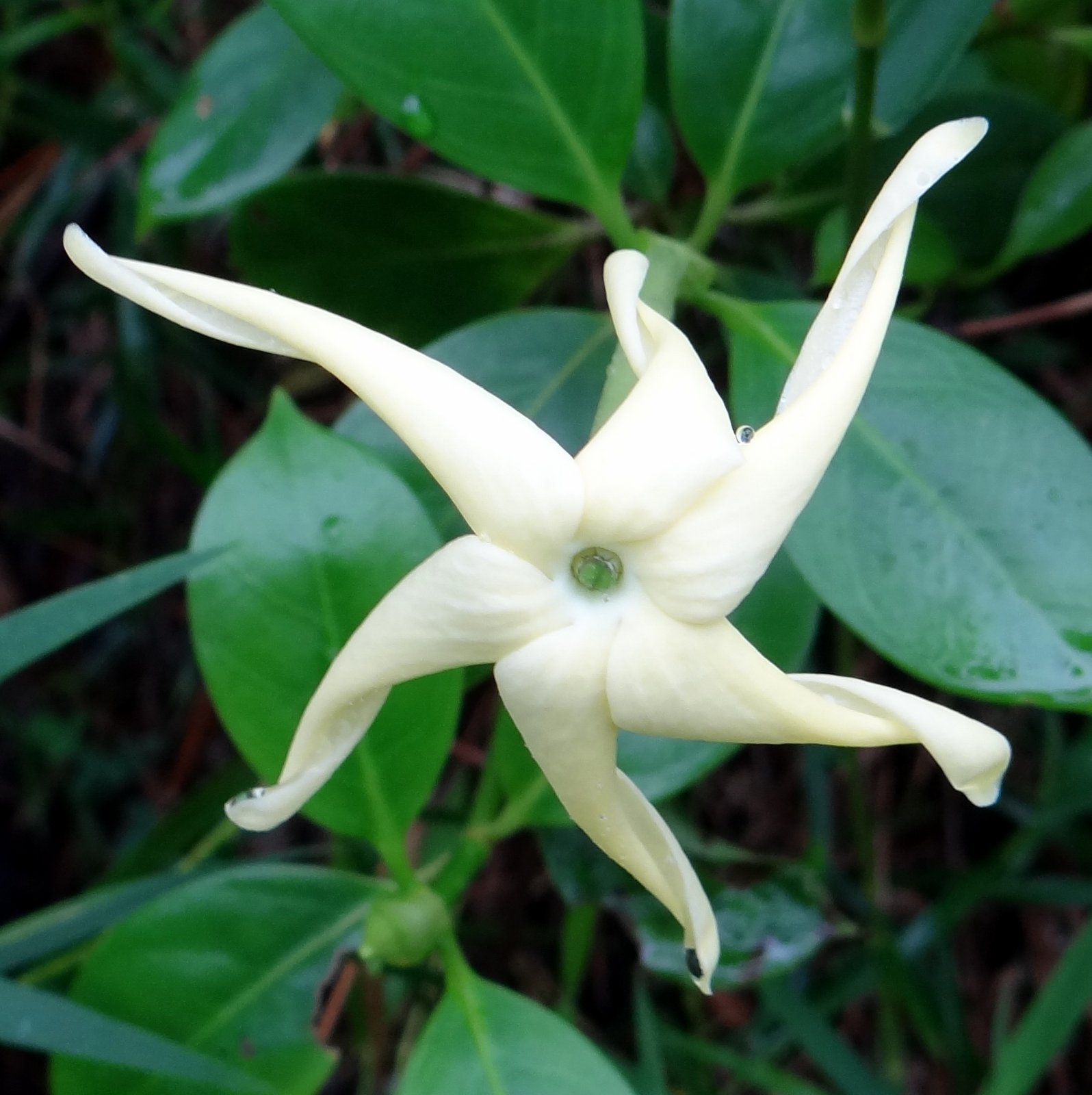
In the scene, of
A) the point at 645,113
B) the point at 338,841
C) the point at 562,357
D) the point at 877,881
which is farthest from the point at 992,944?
the point at 645,113

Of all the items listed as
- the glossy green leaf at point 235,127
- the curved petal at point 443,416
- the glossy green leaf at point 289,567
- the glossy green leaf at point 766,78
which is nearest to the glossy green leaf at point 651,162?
the glossy green leaf at point 766,78

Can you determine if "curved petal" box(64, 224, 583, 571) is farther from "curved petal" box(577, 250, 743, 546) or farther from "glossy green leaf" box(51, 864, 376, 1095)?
"glossy green leaf" box(51, 864, 376, 1095)

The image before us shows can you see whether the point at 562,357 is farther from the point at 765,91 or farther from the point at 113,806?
the point at 113,806

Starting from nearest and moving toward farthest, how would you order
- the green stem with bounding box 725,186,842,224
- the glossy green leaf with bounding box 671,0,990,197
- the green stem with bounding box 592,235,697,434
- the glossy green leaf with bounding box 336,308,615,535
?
the green stem with bounding box 592,235,697,434
the glossy green leaf with bounding box 671,0,990,197
the glossy green leaf with bounding box 336,308,615,535
the green stem with bounding box 725,186,842,224

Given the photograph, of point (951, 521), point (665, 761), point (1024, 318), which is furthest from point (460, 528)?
point (1024, 318)

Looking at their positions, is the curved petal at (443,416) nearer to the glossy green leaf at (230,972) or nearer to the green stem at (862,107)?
the green stem at (862,107)

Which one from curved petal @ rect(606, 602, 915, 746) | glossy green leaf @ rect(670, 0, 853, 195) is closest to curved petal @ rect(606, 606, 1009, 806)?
curved petal @ rect(606, 602, 915, 746)
